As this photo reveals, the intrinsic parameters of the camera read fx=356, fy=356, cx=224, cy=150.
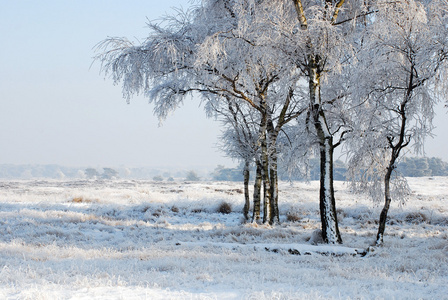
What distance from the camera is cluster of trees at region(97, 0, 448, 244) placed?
9984 mm

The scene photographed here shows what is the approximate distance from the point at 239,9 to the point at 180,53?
261 cm

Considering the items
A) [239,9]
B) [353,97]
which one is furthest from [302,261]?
[239,9]

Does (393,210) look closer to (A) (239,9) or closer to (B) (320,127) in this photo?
(B) (320,127)

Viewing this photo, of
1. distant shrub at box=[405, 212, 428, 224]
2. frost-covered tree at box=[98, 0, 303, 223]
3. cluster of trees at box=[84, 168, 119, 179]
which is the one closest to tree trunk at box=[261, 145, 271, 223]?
frost-covered tree at box=[98, 0, 303, 223]

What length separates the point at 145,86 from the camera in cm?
1367

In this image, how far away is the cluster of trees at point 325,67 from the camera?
32.8 feet

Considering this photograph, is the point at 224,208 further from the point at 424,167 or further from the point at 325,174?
the point at 424,167

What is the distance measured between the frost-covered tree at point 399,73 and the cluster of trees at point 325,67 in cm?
3

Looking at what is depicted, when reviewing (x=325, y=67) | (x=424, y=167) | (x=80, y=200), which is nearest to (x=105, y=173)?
(x=424, y=167)

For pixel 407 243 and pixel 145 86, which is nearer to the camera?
pixel 407 243

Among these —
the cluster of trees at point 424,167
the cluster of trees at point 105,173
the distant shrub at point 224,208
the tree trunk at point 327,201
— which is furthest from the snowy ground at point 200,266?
the cluster of trees at point 105,173

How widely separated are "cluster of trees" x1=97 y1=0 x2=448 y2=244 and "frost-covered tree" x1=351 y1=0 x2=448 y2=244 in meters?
0.03

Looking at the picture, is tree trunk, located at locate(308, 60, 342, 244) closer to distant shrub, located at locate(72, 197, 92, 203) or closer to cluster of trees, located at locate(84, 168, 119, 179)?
distant shrub, located at locate(72, 197, 92, 203)

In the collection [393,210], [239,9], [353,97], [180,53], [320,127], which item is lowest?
[393,210]
